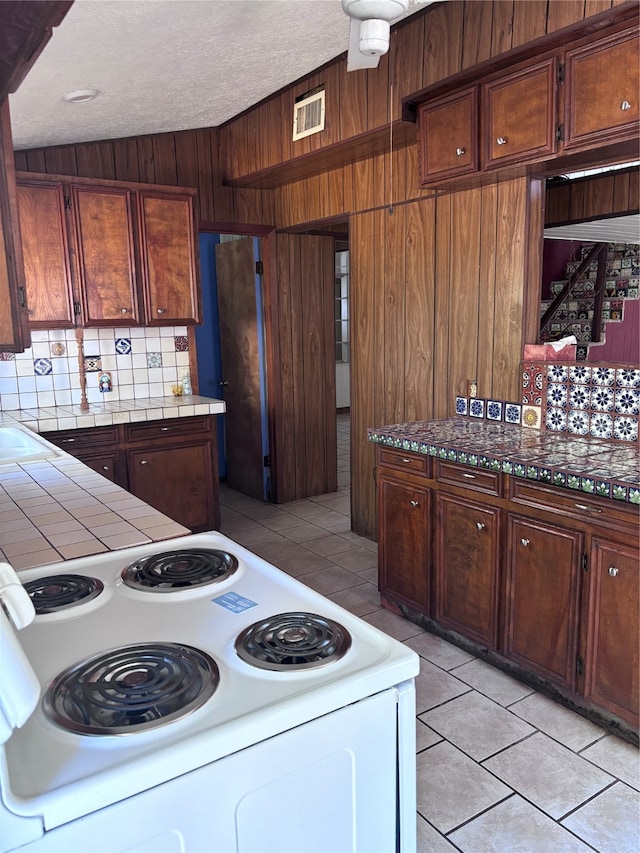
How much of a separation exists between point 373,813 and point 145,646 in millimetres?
467

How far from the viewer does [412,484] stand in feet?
9.82

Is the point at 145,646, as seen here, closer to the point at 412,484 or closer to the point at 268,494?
the point at 412,484

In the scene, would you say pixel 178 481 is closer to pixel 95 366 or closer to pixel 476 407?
pixel 95 366

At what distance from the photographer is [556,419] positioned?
293 cm

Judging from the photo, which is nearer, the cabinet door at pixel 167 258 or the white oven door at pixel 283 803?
the white oven door at pixel 283 803

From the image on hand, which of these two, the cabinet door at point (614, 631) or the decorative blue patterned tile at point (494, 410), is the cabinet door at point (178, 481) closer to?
the decorative blue patterned tile at point (494, 410)

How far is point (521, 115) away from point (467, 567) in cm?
188

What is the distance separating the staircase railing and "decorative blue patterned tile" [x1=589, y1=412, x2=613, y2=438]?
2.94 m

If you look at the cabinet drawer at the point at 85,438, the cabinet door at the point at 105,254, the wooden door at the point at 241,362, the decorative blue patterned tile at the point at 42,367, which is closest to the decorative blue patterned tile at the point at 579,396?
the cabinet drawer at the point at 85,438

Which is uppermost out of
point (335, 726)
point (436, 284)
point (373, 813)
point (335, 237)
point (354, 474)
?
point (335, 237)

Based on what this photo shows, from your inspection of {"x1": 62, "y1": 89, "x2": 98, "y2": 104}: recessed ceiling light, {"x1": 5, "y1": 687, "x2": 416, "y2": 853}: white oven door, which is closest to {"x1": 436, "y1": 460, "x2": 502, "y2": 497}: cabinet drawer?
{"x1": 5, "y1": 687, "x2": 416, "y2": 853}: white oven door

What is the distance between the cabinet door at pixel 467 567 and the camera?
8.63 feet

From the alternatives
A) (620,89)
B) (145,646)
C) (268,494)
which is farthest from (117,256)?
(145,646)

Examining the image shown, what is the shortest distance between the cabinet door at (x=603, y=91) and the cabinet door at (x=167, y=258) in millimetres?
2516
